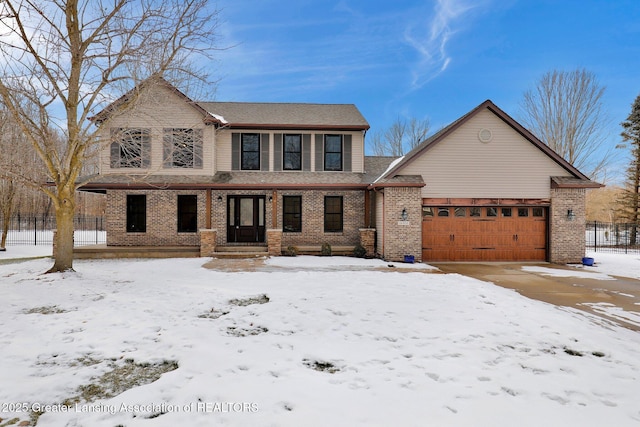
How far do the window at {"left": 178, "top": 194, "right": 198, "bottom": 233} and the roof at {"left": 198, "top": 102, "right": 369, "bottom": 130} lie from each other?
4.08 meters

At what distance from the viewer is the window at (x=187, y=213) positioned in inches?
577

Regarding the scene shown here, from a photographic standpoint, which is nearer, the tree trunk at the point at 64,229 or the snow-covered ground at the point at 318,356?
the snow-covered ground at the point at 318,356

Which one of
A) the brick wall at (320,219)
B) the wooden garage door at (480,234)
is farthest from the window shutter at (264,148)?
the wooden garage door at (480,234)

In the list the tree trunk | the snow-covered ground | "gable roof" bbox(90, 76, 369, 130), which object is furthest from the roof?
the snow-covered ground

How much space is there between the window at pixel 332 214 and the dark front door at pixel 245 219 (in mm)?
3114

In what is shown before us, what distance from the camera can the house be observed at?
12703 millimetres

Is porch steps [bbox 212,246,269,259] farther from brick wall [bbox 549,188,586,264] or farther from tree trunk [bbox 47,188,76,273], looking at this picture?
brick wall [bbox 549,188,586,264]

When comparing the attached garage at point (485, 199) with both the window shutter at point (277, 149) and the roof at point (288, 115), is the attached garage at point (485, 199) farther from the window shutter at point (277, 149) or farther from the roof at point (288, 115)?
the window shutter at point (277, 149)

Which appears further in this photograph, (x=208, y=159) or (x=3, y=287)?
(x=208, y=159)

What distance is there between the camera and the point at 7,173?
841cm

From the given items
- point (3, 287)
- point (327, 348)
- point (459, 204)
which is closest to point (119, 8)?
point (3, 287)

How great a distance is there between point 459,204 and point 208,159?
1141 centimetres

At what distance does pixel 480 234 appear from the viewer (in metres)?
12.9

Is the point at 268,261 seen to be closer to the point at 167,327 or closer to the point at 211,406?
the point at 167,327
